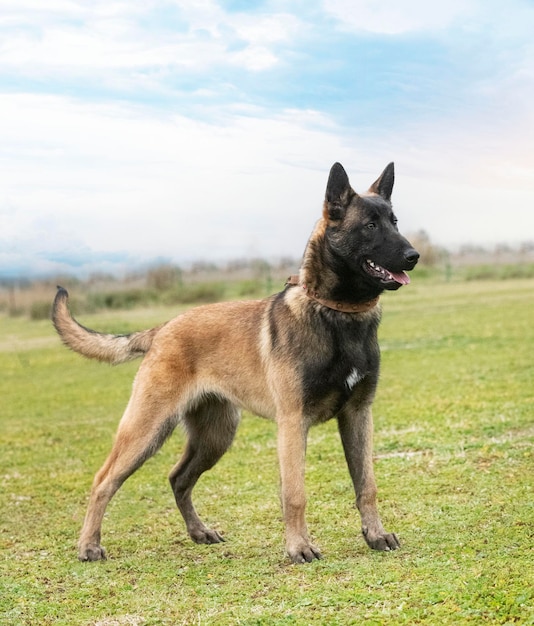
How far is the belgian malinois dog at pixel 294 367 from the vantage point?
5590 mm

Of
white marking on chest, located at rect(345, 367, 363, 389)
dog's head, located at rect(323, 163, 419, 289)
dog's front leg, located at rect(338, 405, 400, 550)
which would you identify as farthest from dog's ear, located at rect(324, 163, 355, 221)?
Result: dog's front leg, located at rect(338, 405, 400, 550)

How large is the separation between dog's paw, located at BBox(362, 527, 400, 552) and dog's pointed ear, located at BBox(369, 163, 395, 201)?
2236mm

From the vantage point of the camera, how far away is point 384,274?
18.1 ft

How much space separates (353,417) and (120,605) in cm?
192

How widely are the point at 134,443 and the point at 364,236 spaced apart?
7.49 feet

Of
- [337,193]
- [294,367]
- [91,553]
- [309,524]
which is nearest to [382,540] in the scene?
[309,524]

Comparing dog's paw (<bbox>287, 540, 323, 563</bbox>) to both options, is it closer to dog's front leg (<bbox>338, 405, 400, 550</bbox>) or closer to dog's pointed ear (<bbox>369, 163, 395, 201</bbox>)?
dog's front leg (<bbox>338, 405, 400, 550</bbox>)

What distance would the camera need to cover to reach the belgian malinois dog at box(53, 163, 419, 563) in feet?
18.3

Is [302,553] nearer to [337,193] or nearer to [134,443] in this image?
[134,443]

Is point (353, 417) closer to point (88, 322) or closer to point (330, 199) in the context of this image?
point (330, 199)

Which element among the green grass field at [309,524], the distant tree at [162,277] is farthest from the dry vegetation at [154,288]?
the green grass field at [309,524]

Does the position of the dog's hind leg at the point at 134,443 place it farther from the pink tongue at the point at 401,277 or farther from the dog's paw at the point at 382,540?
the pink tongue at the point at 401,277

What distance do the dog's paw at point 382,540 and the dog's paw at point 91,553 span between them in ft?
6.25

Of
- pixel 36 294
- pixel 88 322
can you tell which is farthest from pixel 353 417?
pixel 36 294
